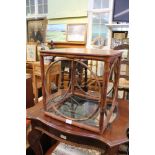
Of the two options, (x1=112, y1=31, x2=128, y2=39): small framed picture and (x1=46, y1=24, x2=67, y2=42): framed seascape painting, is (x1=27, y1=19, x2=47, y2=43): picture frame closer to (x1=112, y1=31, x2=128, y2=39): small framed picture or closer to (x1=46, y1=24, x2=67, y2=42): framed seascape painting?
(x1=46, y1=24, x2=67, y2=42): framed seascape painting

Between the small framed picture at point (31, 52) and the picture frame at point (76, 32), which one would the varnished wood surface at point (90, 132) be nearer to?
the picture frame at point (76, 32)

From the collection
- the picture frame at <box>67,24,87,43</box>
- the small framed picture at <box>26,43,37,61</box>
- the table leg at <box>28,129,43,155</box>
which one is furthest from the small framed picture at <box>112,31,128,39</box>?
the table leg at <box>28,129,43,155</box>

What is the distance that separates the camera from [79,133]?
2.76 ft

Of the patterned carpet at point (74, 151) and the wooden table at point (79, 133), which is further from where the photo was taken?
the patterned carpet at point (74, 151)

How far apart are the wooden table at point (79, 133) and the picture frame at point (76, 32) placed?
202 cm

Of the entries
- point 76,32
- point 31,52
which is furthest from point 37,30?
point 76,32

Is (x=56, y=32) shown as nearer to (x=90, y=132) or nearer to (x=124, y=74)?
(x=124, y=74)

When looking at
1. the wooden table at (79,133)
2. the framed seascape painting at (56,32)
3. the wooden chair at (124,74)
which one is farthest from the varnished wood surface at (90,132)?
the framed seascape painting at (56,32)

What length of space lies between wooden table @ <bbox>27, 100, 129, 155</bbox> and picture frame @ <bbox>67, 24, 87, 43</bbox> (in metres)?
2.02

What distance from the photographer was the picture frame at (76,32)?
2.88 meters
